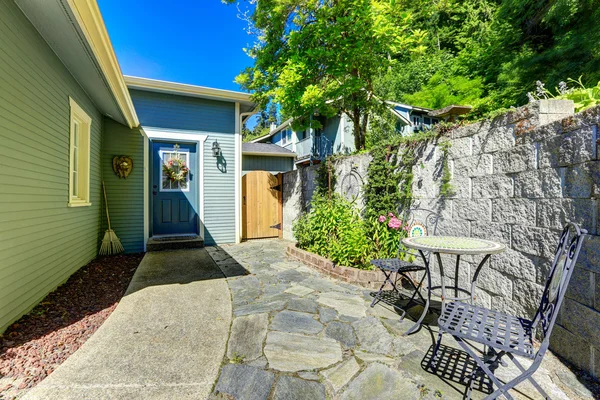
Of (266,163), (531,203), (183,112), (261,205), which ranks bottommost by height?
(261,205)

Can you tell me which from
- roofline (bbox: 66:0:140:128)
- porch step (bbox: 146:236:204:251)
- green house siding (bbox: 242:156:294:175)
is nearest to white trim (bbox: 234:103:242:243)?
porch step (bbox: 146:236:204:251)

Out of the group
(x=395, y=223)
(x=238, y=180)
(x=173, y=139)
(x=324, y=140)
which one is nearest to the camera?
(x=395, y=223)

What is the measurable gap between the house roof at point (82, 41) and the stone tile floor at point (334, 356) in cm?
284

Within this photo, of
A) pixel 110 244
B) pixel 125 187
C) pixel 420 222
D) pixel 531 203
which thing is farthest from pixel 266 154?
pixel 531 203

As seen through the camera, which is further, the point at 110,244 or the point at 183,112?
the point at 183,112

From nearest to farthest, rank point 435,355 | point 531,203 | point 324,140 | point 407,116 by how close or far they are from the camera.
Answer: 1. point 435,355
2. point 531,203
3. point 407,116
4. point 324,140

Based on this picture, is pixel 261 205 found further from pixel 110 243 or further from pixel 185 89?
pixel 110 243

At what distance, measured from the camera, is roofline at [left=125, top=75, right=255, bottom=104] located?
16.6 ft

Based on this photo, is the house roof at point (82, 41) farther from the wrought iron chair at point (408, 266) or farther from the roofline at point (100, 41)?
the wrought iron chair at point (408, 266)

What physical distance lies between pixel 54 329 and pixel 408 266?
3.01m

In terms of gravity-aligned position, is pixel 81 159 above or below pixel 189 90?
below

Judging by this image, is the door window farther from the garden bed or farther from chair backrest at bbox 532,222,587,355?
chair backrest at bbox 532,222,587,355

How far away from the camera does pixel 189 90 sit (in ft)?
17.8

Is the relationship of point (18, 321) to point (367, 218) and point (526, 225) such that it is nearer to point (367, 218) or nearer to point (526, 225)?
point (367, 218)
